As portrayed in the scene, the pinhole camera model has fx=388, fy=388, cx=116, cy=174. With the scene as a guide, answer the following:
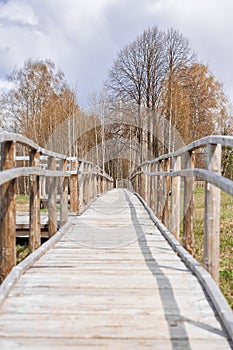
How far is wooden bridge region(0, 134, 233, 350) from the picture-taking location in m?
1.66

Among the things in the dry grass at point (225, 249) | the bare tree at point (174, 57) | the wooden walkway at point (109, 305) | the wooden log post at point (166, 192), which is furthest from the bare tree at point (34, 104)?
the wooden walkway at point (109, 305)

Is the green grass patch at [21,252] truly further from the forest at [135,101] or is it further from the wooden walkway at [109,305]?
the forest at [135,101]

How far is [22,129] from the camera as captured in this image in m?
21.9

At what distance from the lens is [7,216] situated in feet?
7.82

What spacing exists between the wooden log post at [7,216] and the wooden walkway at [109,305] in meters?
0.14

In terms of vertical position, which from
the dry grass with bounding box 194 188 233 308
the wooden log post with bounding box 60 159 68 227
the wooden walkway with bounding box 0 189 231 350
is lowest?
the dry grass with bounding box 194 188 233 308

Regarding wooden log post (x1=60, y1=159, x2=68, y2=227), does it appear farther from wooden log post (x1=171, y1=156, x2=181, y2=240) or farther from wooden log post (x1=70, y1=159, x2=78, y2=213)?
wooden log post (x1=171, y1=156, x2=181, y2=240)

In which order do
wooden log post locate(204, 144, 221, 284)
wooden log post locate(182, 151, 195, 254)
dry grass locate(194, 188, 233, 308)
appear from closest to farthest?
1. wooden log post locate(204, 144, 221, 284)
2. wooden log post locate(182, 151, 195, 254)
3. dry grass locate(194, 188, 233, 308)

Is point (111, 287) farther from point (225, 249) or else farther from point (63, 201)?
point (225, 249)

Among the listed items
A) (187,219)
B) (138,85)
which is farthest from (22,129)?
(187,219)

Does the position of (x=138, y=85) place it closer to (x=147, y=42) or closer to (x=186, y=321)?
(x=147, y=42)

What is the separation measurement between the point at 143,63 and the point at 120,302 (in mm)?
20829

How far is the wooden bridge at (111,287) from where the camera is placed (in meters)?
1.66

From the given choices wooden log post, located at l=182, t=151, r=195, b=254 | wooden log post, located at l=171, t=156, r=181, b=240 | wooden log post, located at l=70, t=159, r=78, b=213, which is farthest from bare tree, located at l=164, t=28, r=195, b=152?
wooden log post, located at l=182, t=151, r=195, b=254
